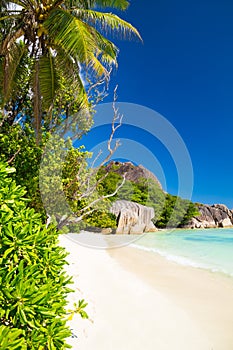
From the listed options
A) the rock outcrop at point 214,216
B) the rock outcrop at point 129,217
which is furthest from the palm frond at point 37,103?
the rock outcrop at point 214,216

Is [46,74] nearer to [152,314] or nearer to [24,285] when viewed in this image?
[152,314]

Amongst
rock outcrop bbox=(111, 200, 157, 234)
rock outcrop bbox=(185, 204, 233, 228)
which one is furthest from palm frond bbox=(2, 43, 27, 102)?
rock outcrop bbox=(185, 204, 233, 228)

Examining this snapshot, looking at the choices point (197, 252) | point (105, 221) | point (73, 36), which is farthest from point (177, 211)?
point (73, 36)

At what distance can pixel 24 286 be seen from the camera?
1147mm

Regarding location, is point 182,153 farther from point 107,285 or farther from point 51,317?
point 51,317

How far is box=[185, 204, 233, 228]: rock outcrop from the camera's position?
38.5m

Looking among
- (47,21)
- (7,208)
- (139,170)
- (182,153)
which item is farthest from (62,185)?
(139,170)

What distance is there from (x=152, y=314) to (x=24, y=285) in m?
3.21

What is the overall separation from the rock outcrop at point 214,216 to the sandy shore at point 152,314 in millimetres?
32970

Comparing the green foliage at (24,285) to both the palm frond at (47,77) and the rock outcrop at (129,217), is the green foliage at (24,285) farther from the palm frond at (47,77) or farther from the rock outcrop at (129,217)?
the rock outcrop at (129,217)

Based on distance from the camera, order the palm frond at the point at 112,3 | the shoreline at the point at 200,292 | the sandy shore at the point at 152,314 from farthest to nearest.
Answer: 1. the palm frond at the point at 112,3
2. the shoreline at the point at 200,292
3. the sandy shore at the point at 152,314

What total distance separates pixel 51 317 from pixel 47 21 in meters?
6.08

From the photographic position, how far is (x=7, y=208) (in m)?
1.36

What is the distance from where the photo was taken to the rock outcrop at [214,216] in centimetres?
3847
